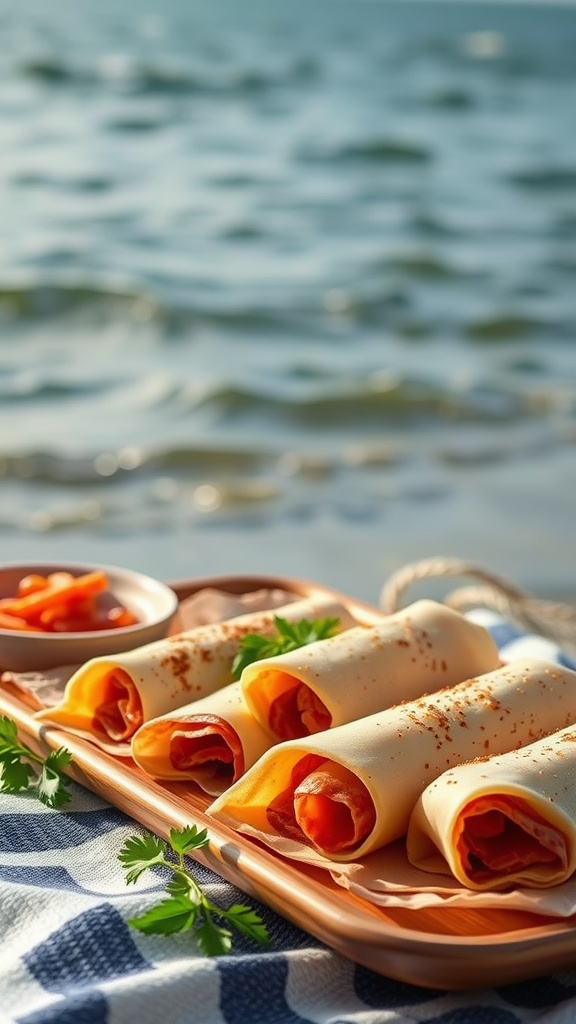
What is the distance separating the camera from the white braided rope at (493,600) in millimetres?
3301

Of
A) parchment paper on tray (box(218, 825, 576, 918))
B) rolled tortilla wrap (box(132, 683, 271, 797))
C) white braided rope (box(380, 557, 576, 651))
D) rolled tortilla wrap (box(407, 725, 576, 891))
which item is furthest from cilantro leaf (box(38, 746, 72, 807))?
white braided rope (box(380, 557, 576, 651))

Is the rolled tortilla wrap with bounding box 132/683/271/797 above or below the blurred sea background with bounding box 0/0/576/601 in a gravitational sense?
above

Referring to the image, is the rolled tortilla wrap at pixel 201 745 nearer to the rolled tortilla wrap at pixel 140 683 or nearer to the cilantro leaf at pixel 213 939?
the rolled tortilla wrap at pixel 140 683

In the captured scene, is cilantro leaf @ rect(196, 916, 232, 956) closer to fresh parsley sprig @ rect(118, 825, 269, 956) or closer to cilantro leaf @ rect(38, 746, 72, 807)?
fresh parsley sprig @ rect(118, 825, 269, 956)

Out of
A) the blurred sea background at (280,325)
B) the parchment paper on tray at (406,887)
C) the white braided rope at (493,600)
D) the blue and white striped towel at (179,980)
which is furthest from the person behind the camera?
the blurred sea background at (280,325)

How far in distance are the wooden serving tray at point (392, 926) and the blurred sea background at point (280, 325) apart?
181 inches

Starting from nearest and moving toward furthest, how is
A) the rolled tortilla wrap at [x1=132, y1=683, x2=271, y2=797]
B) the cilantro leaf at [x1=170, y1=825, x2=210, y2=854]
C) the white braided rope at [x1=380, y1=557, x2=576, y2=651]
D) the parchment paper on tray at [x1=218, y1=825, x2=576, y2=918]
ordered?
1. the parchment paper on tray at [x1=218, y1=825, x2=576, y2=918]
2. the cilantro leaf at [x1=170, y1=825, x2=210, y2=854]
3. the rolled tortilla wrap at [x1=132, y1=683, x2=271, y2=797]
4. the white braided rope at [x1=380, y1=557, x2=576, y2=651]

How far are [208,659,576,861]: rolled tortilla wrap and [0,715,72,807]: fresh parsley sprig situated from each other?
0.31 metres

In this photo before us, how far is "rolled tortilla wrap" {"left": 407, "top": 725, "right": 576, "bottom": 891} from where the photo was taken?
66.9 inches

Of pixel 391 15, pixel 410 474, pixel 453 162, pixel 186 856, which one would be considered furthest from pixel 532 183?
pixel 391 15

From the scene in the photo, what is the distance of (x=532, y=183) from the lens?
1730 centimetres

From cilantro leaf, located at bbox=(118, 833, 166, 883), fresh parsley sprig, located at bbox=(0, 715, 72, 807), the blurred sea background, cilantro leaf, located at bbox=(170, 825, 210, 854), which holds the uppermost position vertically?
cilantro leaf, located at bbox=(170, 825, 210, 854)

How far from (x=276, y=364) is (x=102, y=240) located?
11.4 feet

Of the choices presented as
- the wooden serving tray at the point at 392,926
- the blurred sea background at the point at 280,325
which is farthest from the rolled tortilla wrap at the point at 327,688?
the blurred sea background at the point at 280,325
